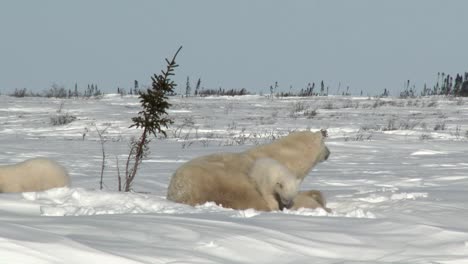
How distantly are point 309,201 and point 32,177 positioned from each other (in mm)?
2243

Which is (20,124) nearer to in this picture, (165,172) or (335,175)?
(165,172)

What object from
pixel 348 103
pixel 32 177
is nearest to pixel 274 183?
pixel 32 177

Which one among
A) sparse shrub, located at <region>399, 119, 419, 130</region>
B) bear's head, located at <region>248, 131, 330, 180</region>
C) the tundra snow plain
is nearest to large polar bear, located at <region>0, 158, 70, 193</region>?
the tundra snow plain

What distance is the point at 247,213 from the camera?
4.23m

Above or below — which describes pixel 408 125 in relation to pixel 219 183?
below

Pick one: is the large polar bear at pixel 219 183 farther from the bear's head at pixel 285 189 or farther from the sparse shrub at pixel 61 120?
the sparse shrub at pixel 61 120

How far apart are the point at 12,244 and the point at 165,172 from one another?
609cm

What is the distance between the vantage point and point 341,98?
2773 cm

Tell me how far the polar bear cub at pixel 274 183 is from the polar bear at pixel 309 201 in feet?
0.97

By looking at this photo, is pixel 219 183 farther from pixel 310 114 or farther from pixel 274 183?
pixel 310 114

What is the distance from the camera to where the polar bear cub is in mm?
5086

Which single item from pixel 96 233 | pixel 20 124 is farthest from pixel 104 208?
pixel 20 124

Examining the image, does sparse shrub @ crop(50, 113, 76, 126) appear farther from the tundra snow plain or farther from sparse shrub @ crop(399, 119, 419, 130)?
sparse shrub @ crop(399, 119, 419, 130)

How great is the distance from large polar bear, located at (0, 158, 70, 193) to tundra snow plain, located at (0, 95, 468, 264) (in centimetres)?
27
